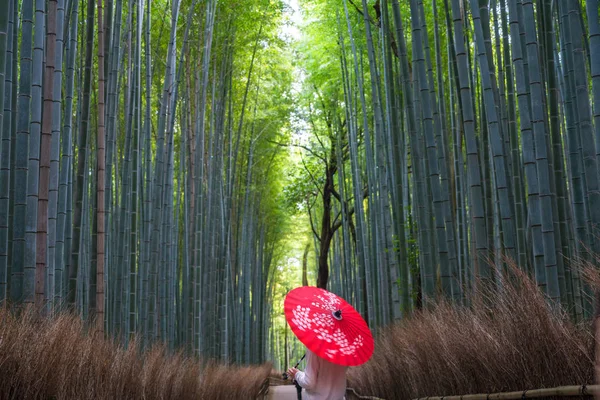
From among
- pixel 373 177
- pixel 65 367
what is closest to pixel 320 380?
pixel 65 367

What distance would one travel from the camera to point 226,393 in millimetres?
4703

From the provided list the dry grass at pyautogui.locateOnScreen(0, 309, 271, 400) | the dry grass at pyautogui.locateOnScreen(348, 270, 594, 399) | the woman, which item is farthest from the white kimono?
the dry grass at pyautogui.locateOnScreen(0, 309, 271, 400)

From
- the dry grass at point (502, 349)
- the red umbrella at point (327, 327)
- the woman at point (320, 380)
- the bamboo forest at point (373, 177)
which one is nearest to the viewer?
the dry grass at point (502, 349)

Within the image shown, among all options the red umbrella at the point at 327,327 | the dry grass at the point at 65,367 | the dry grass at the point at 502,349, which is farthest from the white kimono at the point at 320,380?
the dry grass at the point at 65,367

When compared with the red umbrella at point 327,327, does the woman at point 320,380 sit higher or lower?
lower

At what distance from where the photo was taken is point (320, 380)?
2600 millimetres

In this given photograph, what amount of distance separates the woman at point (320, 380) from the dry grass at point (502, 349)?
0.43 m

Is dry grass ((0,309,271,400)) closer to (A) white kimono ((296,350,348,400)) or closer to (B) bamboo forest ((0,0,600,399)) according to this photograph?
(B) bamboo forest ((0,0,600,399))

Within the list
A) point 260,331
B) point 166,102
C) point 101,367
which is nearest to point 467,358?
point 101,367

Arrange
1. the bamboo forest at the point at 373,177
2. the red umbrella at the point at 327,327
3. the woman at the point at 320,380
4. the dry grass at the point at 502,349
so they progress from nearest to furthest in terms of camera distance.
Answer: the dry grass at the point at 502,349, the red umbrella at the point at 327,327, the woman at the point at 320,380, the bamboo forest at the point at 373,177

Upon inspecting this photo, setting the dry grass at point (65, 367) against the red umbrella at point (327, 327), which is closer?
the dry grass at point (65, 367)

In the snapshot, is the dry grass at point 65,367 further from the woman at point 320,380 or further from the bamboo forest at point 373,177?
the woman at point 320,380

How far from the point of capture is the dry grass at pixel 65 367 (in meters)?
1.81

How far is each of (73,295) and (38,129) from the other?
1211 mm
